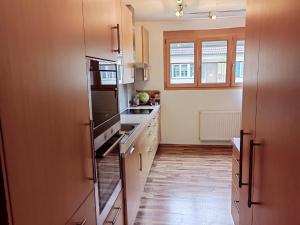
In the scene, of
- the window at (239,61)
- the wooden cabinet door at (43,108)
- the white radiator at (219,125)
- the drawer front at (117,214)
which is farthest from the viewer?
the white radiator at (219,125)

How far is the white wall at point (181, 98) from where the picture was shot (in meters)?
4.71

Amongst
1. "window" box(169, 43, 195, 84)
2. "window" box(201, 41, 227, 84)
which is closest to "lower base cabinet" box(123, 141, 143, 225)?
"window" box(169, 43, 195, 84)

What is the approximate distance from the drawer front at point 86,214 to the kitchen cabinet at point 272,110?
85 centimetres

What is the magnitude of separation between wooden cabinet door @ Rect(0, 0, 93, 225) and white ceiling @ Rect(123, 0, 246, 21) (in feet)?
8.35

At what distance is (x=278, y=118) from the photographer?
0.99 metres

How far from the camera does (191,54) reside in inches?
190

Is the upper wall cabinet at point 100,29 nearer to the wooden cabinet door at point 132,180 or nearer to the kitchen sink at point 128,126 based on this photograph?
the wooden cabinet door at point 132,180

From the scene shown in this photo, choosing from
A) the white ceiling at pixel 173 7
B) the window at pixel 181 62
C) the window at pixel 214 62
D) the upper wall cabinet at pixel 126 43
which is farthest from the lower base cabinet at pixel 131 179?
the window at pixel 214 62

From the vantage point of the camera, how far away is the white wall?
4711mm

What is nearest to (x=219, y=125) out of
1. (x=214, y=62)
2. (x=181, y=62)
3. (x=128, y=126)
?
(x=214, y=62)

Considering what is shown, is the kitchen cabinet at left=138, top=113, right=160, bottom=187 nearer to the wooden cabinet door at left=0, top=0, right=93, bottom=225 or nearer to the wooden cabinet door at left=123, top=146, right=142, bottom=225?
the wooden cabinet door at left=123, top=146, right=142, bottom=225

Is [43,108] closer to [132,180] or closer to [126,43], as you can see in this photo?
[132,180]

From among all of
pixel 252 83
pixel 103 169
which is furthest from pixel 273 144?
pixel 103 169

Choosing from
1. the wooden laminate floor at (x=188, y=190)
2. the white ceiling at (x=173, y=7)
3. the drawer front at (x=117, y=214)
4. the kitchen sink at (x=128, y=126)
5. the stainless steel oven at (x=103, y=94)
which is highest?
the white ceiling at (x=173, y=7)
